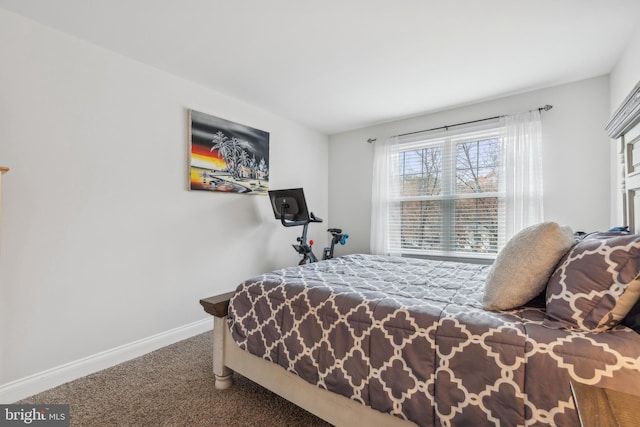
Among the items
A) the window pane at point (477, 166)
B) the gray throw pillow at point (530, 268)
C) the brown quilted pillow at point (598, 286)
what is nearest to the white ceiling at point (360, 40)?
the window pane at point (477, 166)

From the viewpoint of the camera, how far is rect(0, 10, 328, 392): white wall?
6.00 ft

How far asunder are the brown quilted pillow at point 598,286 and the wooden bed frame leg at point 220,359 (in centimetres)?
170

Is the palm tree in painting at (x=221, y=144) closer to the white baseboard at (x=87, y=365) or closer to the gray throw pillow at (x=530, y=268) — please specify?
the white baseboard at (x=87, y=365)

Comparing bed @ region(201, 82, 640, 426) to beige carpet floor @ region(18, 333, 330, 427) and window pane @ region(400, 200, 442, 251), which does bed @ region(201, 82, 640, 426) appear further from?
window pane @ region(400, 200, 442, 251)

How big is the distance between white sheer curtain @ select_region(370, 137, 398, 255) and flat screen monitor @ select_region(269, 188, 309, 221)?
A: 1.09 m

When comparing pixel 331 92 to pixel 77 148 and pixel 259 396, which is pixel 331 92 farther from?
pixel 259 396

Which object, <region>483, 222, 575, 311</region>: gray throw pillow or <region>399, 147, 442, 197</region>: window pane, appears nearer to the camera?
<region>483, 222, 575, 311</region>: gray throw pillow

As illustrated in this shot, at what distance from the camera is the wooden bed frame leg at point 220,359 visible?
1.82 m

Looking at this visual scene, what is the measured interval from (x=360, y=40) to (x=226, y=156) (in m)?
1.71

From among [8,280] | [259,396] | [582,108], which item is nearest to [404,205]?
[582,108]

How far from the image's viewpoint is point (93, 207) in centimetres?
215

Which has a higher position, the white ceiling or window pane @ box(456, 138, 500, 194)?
the white ceiling

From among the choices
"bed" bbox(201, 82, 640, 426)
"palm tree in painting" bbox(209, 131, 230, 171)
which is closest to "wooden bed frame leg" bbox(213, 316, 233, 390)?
"bed" bbox(201, 82, 640, 426)

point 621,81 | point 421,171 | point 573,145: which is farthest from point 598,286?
point 421,171
